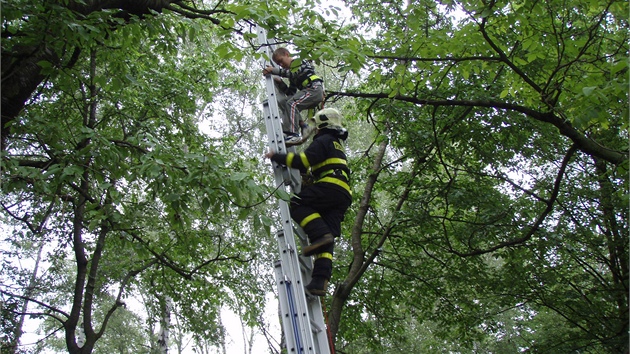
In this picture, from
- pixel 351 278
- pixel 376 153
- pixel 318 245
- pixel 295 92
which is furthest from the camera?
pixel 376 153

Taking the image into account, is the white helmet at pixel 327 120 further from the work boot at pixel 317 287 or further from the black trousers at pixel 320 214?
the work boot at pixel 317 287

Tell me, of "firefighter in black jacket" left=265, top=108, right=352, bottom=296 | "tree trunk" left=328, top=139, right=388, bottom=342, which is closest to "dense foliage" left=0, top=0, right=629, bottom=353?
"tree trunk" left=328, top=139, right=388, bottom=342

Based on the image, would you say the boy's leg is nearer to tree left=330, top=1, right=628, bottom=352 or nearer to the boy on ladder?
the boy on ladder

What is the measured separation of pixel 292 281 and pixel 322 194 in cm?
94

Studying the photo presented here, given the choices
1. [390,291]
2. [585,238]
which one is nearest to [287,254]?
[390,291]

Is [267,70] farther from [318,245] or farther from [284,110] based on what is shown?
[318,245]

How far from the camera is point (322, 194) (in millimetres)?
5004

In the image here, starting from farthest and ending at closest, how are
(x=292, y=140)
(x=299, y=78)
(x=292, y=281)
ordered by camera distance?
(x=299, y=78) < (x=292, y=140) < (x=292, y=281)

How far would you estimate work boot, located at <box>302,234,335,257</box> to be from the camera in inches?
191

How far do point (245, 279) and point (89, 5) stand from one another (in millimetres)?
7524

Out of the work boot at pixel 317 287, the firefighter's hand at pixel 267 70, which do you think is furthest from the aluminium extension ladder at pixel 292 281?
the firefighter's hand at pixel 267 70

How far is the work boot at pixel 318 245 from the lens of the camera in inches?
191

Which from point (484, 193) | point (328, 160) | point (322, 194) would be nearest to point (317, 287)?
point (322, 194)

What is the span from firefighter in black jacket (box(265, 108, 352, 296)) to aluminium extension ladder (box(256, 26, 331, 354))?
129 mm
